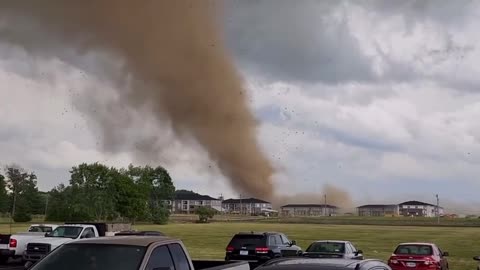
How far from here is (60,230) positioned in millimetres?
27828

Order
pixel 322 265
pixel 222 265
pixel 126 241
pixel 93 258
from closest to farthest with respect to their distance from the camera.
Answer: pixel 322 265 → pixel 93 258 → pixel 126 241 → pixel 222 265

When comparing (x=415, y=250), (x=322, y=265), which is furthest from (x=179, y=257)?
(x=415, y=250)

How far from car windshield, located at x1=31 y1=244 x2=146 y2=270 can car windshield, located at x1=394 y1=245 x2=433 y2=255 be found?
18.3 m

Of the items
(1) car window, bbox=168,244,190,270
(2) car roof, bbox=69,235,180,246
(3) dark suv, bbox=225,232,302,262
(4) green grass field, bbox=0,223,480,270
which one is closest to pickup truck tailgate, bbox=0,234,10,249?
(3) dark suv, bbox=225,232,302,262

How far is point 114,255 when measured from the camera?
8.98m

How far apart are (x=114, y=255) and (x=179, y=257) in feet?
4.48

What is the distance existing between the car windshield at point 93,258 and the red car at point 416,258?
678 inches

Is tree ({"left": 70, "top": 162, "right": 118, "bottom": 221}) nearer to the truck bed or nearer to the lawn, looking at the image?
the lawn

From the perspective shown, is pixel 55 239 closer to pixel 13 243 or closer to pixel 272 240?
pixel 13 243

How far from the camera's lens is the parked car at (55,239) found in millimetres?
25672

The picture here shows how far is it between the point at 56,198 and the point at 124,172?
15.1m

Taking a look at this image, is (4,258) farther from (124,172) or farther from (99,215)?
(124,172)

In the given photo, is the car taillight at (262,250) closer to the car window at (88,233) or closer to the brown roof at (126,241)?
the car window at (88,233)

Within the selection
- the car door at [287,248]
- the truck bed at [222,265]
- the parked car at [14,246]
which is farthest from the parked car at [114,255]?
the parked car at [14,246]
